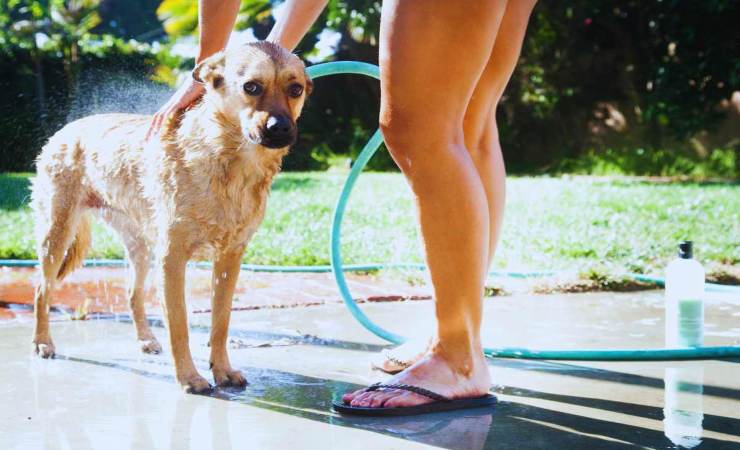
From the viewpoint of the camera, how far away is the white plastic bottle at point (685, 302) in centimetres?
339

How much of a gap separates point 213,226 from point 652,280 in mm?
2855

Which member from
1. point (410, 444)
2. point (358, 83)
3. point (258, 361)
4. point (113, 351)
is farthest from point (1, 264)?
point (358, 83)

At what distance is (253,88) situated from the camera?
2.86m

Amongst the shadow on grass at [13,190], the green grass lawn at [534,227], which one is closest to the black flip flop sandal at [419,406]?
the green grass lawn at [534,227]

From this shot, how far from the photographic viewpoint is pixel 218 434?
2340 mm

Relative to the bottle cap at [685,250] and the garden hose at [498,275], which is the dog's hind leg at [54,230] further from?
the bottle cap at [685,250]

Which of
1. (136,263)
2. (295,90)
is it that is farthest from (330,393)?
(136,263)

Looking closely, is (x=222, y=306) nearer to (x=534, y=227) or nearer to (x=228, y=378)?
(x=228, y=378)

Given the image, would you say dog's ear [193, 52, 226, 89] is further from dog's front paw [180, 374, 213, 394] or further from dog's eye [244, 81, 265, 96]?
dog's front paw [180, 374, 213, 394]

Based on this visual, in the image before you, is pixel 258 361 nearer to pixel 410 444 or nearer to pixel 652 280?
pixel 410 444

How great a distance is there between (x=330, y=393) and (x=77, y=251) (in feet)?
5.08

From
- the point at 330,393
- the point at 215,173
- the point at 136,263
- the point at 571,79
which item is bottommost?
the point at 330,393

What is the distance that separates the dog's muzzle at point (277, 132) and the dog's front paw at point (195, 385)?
752 mm

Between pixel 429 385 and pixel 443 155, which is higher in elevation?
pixel 443 155
